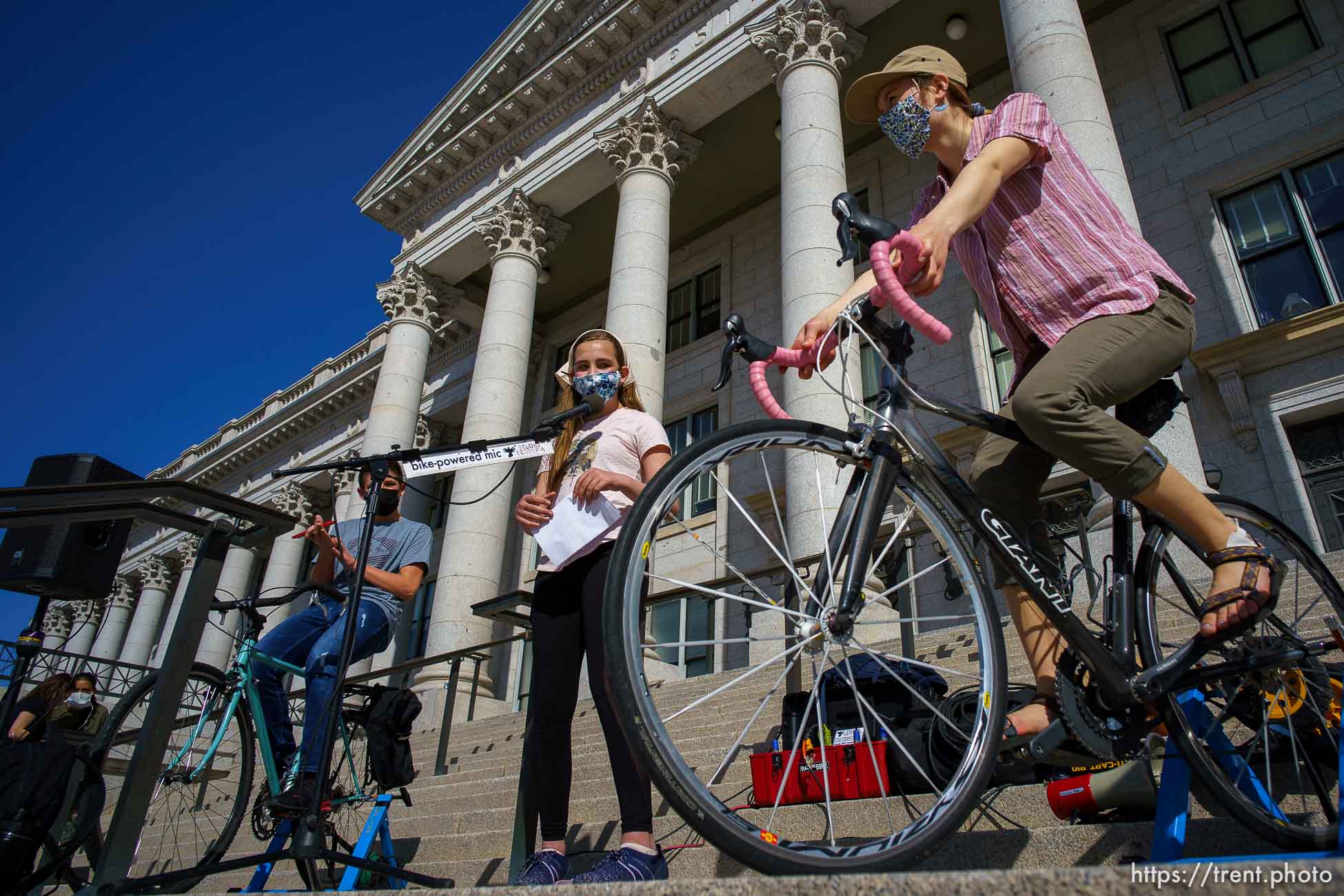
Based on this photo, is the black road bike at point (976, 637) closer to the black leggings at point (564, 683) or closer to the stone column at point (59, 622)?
the black leggings at point (564, 683)

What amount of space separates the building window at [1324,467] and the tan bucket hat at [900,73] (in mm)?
11324

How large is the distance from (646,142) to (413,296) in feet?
26.2

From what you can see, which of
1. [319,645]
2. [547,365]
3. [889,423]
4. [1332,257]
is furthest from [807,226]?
[547,365]

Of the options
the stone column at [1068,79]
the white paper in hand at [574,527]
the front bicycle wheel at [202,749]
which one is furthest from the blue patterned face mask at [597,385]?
the stone column at [1068,79]

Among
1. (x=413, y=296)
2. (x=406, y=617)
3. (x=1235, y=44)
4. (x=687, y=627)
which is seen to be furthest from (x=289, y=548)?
(x=1235, y=44)

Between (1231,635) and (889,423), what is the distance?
3.07 ft

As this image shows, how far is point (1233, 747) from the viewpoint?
216 centimetres

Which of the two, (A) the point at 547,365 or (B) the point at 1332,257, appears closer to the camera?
(B) the point at 1332,257

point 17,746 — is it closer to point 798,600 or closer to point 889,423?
point 798,600

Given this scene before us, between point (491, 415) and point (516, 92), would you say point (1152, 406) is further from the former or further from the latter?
point (516, 92)

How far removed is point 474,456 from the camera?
4.11 metres

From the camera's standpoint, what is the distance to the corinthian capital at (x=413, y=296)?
824 inches

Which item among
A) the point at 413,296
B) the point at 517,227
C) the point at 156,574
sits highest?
the point at 517,227

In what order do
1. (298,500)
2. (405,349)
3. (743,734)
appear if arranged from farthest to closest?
1. (298,500)
2. (405,349)
3. (743,734)
